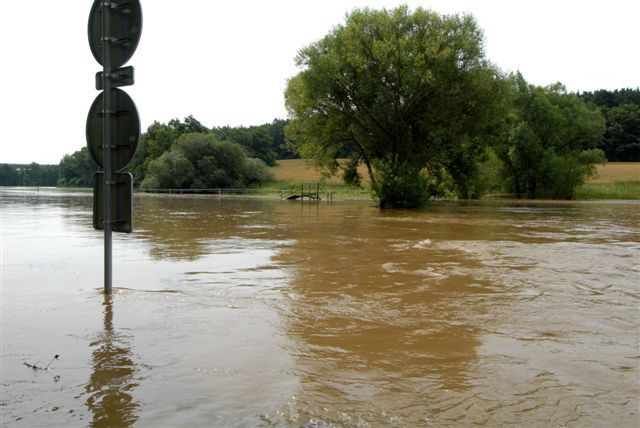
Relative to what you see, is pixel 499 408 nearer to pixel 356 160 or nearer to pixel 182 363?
pixel 182 363

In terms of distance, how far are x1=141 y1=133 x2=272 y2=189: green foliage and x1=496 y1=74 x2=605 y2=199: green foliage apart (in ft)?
144

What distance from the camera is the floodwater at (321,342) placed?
3.31 m

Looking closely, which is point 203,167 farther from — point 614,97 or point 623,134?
point 614,97

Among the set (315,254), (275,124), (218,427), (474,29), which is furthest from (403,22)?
(275,124)

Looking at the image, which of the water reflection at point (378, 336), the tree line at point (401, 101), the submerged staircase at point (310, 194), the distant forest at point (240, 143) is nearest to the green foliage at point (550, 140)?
the distant forest at point (240, 143)

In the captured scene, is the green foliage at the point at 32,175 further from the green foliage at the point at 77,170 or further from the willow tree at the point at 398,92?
the willow tree at the point at 398,92

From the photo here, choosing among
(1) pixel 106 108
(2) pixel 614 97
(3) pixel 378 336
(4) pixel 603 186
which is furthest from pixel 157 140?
(3) pixel 378 336

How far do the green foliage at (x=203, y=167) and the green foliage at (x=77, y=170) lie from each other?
5817 cm

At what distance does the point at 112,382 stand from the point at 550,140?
59.9 metres

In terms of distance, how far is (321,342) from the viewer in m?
4.75

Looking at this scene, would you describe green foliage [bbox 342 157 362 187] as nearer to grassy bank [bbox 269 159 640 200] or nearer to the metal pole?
grassy bank [bbox 269 159 640 200]

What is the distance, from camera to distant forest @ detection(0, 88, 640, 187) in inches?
3590

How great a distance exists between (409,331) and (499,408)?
182cm

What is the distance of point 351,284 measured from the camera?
7523 millimetres
